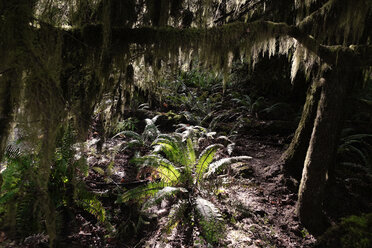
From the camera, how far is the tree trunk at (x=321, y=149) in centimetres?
226

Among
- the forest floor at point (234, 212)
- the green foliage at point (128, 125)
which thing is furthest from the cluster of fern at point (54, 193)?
the green foliage at point (128, 125)

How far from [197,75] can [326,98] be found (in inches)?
299

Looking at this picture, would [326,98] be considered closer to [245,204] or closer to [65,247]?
[245,204]

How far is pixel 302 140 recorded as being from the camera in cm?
316

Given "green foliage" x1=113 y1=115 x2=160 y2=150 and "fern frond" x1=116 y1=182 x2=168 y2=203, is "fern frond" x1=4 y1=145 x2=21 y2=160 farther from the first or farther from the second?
"green foliage" x1=113 y1=115 x2=160 y2=150

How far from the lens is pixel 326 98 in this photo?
2.29 metres

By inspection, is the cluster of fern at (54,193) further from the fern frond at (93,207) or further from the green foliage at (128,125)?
the green foliage at (128,125)

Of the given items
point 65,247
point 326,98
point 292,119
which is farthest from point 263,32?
point 292,119

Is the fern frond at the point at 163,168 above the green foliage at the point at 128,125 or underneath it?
underneath

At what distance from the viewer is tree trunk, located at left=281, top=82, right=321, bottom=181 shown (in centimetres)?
304

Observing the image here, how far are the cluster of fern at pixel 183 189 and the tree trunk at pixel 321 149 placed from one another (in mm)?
949

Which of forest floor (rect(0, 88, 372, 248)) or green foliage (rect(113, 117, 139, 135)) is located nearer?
forest floor (rect(0, 88, 372, 248))

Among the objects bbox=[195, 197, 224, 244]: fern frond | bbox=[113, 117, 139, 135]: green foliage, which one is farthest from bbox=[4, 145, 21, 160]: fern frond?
bbox=[113, 117, 139, 135]: green foliage

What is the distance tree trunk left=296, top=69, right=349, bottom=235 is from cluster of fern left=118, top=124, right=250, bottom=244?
3.11ft
